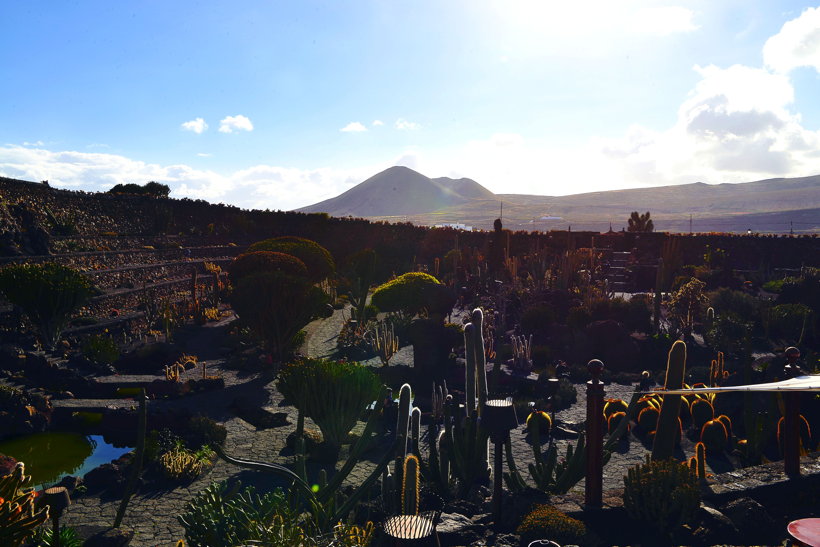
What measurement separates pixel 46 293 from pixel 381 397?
916cm

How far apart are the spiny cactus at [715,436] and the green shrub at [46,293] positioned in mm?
14066

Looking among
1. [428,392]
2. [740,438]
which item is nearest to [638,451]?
[740,438]

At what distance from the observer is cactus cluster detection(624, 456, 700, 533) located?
5.51m

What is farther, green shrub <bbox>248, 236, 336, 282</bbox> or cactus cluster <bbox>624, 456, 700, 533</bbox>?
green shrub <bbox>248, 236, 336, 282</bbox>

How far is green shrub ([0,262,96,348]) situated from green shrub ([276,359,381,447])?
8.40m

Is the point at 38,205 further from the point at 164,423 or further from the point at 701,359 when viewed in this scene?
the point at 701,359

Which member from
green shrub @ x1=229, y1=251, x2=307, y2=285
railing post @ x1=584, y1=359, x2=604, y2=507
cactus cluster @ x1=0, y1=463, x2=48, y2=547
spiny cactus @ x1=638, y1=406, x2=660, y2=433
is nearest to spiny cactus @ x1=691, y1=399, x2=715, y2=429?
spiny cactus @ x1=638, y1=406, x2=660, y2=433

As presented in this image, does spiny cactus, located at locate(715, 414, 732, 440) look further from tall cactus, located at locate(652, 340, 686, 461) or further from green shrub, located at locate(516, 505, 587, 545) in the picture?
green shrub, located at locate(516, 505, 587, 545)

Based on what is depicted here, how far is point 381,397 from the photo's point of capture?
10.6 metres

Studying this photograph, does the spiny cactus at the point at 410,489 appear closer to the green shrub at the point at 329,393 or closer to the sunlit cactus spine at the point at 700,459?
the sunlit cactus spine at the point at 700,459

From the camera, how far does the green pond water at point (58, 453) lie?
353 inches

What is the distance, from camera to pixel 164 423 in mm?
10180

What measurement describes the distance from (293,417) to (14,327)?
8890mm

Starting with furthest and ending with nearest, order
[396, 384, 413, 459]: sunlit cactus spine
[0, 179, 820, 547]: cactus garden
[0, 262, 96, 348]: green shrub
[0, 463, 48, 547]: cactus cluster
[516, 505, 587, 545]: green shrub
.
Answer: [0, 262, 96, 348]: green shrub, [396, 384, 413, 459]: sunlit cactus spine, [0, 179, 820, 547]: cactus garden, [516, 505, 587, 545]: green shrub, [0, 463, 48, 547]: cactus cluster
